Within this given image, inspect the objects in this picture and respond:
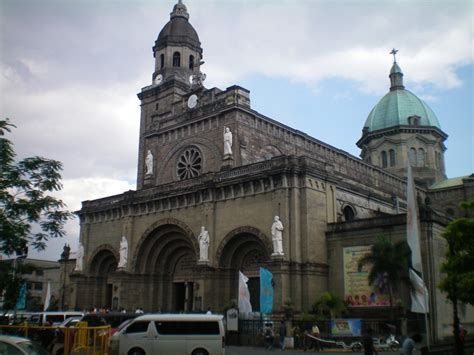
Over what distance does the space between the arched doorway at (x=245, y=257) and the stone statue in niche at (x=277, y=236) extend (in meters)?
1.74

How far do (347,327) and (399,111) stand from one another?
148 feet

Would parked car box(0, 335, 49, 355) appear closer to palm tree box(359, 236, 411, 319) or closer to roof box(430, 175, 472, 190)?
palm tree box(359, 236, 411, 319)

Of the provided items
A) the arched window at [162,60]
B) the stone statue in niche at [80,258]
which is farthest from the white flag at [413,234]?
the arched window at [162,60]

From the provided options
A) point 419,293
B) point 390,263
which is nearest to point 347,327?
point 390,263

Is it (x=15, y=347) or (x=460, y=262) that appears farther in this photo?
(x=460, y=262)

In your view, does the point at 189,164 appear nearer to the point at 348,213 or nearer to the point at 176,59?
the point at 176,59

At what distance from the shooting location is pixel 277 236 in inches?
1387

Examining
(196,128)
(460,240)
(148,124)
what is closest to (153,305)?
(196,128)

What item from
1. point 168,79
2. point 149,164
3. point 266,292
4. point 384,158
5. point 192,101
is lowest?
point 266,292

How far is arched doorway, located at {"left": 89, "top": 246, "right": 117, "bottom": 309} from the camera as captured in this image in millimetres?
49938

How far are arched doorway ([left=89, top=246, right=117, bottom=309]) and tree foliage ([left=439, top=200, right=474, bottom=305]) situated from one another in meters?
33.5

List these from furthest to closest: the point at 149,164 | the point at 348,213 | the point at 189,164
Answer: the point at 149,164 < the point at 189,164 < the point at 348,213

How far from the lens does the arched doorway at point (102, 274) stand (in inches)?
1966

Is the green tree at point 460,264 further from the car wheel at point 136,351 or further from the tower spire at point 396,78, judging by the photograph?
the tower spire at point 396,78
